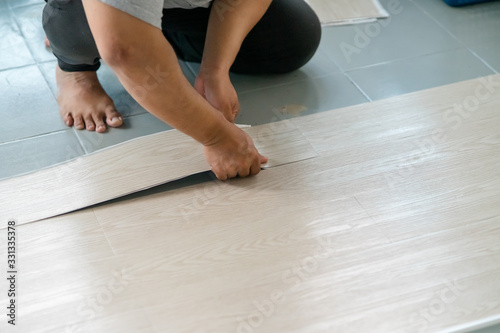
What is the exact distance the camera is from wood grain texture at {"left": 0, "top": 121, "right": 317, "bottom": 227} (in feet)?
5.23

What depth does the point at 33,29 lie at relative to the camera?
2.33 m

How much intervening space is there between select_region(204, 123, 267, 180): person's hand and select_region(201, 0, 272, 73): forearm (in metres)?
0.23

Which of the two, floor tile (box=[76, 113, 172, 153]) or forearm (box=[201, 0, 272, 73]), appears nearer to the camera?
forearm (box=[201, 0, 272, 73])

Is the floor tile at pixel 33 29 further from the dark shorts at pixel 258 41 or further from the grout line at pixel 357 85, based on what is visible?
the grout line at pixel 357 85

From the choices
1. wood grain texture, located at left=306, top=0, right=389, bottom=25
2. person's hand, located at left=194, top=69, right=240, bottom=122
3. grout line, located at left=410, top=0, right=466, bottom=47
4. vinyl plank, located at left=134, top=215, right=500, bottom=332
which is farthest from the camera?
wood grain texture, located at left=306, top=0, right=389, bottom=25

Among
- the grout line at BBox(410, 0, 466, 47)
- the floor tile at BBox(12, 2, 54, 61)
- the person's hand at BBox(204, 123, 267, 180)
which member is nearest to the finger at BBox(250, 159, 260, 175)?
the person's hand at BBox(204, 123, 267, 180)

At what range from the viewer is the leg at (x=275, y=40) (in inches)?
81.3

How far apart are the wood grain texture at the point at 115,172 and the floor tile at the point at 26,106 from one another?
10.0 inches

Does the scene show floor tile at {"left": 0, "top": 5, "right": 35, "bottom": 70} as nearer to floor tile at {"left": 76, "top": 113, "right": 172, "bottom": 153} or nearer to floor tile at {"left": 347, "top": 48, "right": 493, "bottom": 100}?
floor tile at {"left": 76, "top": 113, "right": 172, "bottom": 153}

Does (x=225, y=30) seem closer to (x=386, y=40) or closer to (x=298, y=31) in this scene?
(x=298, y=31)

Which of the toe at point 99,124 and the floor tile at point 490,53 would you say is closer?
the toe at point 99,124

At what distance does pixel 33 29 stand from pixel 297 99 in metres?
1.05

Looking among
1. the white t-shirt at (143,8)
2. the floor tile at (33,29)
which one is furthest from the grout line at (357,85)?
the floor tile at (33,29)

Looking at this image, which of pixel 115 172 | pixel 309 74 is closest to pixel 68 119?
pixel 115 172
